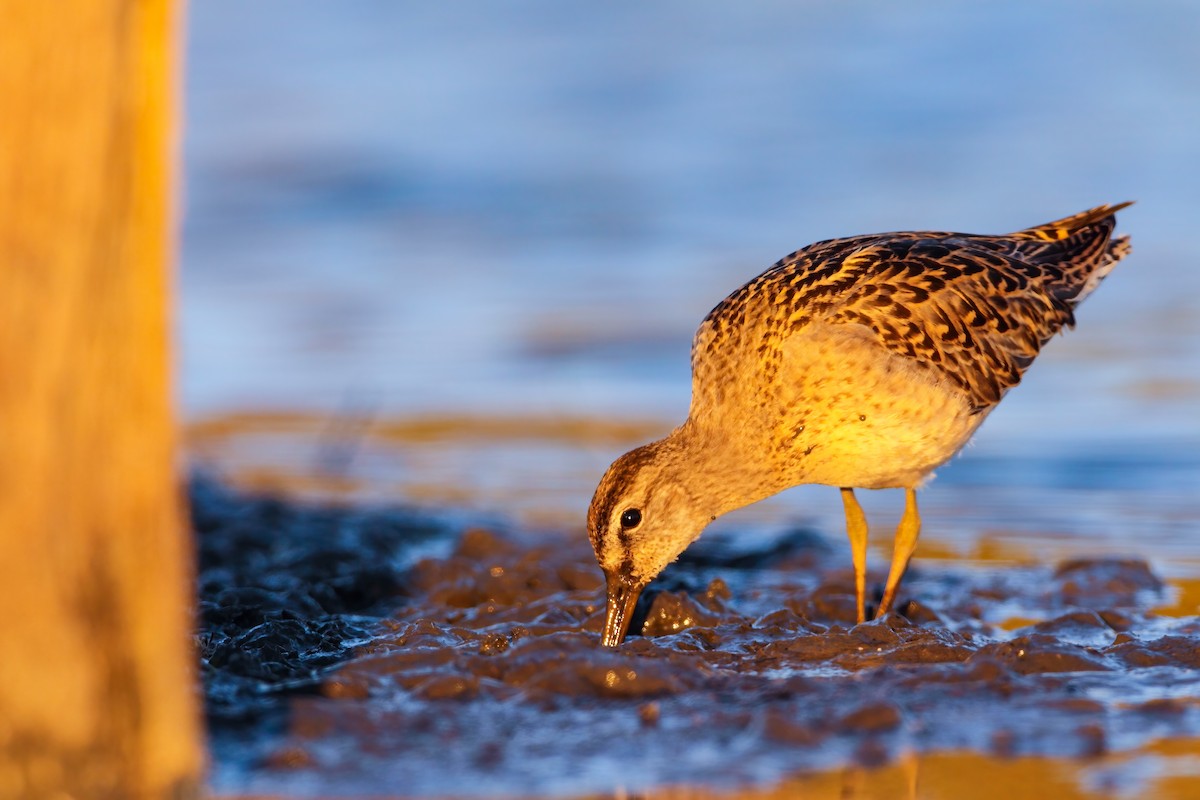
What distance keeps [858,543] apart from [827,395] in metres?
0.85

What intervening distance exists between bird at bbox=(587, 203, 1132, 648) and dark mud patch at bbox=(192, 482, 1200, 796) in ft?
1.15

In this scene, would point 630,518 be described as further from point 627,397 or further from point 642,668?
point 627,397

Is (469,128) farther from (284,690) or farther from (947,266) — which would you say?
(284,690)

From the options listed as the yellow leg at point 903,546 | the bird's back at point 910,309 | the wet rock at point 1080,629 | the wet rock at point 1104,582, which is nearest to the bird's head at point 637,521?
the bird's back at point 910,309

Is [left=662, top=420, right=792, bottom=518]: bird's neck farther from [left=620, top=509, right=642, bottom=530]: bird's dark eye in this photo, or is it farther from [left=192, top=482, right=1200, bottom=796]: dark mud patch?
[left=192, top=482, right=1200, bottom=796]: dark mud patch

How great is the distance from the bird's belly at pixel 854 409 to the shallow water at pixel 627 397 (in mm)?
648

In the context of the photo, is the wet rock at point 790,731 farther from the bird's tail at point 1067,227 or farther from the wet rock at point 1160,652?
the bird's tail at point 1067,227

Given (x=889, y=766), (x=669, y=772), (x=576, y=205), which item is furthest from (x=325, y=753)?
(x=576, y=205)

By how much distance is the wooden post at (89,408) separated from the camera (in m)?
3.44

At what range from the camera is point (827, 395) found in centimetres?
666

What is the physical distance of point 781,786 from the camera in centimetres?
466

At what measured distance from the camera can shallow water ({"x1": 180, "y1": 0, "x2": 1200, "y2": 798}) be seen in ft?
17.0

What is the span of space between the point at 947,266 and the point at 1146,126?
30.3 ft

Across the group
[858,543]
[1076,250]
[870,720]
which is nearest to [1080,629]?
[858,543]
